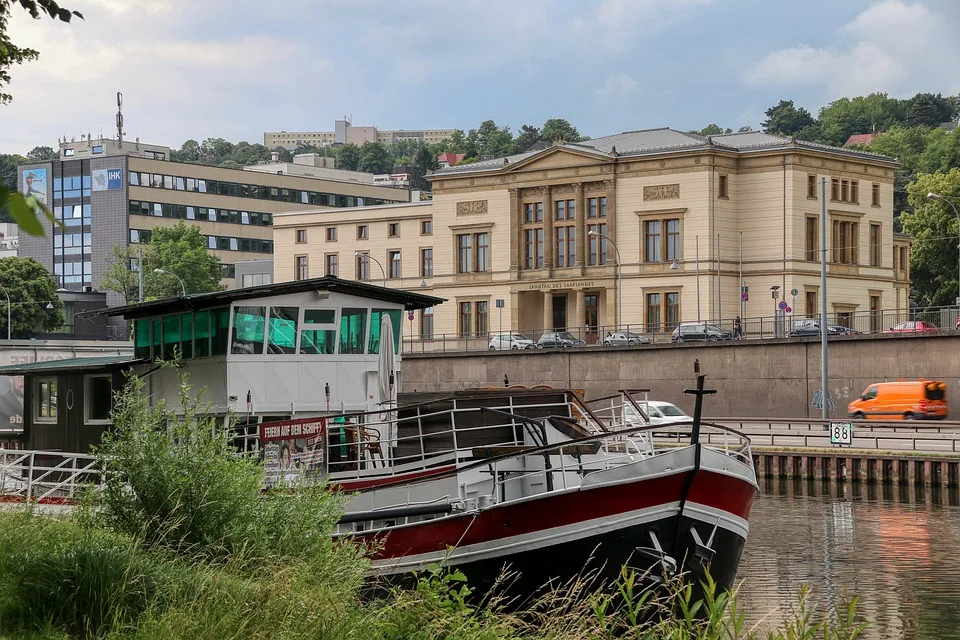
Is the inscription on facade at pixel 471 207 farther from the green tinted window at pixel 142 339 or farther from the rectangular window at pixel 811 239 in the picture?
the green tinted window at pixel 142 339

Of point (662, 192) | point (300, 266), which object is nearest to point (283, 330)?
point (662, 192)

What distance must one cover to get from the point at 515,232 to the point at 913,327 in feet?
117

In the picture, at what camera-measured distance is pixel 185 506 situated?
50.4 ft

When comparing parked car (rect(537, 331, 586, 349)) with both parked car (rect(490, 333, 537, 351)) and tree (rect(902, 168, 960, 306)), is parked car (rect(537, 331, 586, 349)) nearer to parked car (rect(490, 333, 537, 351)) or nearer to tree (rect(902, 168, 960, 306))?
parked car (rect(490, 333, 537, 351))

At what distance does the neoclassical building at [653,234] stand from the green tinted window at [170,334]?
62.1 m

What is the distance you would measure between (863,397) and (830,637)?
5502 centimetres

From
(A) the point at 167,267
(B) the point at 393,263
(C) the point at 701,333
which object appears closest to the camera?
(C) the point at 701,333

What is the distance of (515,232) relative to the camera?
96.8 m

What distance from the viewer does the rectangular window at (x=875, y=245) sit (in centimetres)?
9444

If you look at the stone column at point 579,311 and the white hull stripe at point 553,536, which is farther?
the stone column at point 579,311

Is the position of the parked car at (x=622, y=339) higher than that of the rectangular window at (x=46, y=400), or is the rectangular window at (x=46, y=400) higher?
the parked car at (x=622, y=339)

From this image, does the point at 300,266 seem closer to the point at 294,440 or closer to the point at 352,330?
the point at 352,330

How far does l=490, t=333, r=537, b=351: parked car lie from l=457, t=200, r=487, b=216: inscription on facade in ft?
40.5

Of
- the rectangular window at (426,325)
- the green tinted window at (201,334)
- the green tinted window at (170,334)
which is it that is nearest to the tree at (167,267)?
the rectangular window at (426,325)
